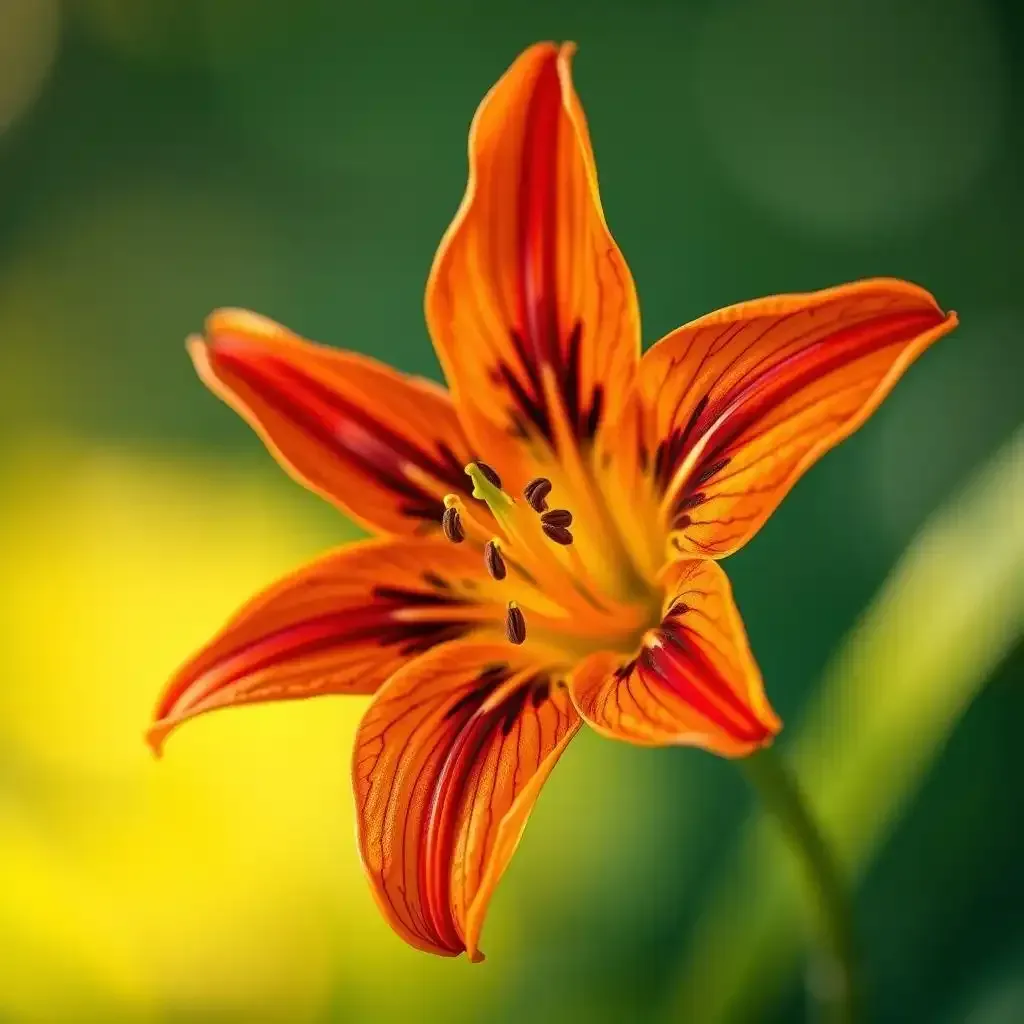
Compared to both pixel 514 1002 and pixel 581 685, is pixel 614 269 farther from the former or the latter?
pixel 514 1002

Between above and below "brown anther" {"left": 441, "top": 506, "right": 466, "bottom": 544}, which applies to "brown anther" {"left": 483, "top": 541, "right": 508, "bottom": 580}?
below

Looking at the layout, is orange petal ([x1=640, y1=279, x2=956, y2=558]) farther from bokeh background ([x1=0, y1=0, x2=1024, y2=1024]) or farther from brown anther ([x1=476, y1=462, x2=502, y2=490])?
bokeh background ([x1=0, y1=0, x2=1024, y2=1024])

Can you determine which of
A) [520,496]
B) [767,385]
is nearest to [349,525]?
[520,496]

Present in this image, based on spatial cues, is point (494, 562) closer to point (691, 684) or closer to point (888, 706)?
point (691, 684)

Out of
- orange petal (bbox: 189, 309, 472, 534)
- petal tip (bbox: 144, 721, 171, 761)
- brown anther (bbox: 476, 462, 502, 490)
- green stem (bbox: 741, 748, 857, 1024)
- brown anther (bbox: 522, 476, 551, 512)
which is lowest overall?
green stem (bbox: 741, 748, 857, 1024)

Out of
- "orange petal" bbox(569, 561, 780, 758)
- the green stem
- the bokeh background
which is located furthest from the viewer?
the bokeh background

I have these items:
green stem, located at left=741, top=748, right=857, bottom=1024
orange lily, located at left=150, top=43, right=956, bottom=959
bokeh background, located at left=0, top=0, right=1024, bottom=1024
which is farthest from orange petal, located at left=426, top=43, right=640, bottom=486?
bokeh background, located at left=0, top=0, right=1024, bottom=1024

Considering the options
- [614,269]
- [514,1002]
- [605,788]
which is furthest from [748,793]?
[614,269]

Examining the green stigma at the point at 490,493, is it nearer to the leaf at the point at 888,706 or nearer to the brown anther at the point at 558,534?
the brown anther at the point at 558,534

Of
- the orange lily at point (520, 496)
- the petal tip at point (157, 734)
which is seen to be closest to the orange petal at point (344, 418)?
the orange lily at point (520, 496)
